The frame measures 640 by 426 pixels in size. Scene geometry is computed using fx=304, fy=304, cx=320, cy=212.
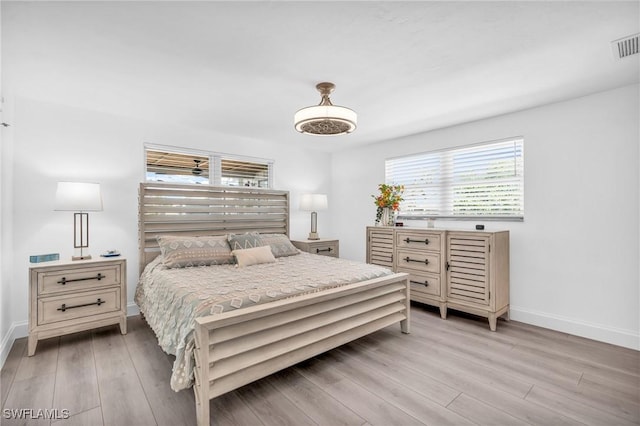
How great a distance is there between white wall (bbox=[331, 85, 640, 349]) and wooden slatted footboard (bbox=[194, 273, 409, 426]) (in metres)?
1.72

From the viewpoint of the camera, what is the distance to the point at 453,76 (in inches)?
101

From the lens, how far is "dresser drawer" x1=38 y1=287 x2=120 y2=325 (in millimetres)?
2666

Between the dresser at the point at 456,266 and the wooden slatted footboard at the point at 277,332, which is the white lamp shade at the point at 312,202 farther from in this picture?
the wooden slatted footboard at the point at 277,332

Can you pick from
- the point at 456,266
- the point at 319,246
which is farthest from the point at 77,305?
the point at 456,266

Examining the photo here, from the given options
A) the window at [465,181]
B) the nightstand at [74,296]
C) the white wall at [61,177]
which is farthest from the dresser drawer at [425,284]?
the white wall at [61,177]

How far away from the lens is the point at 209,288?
91.1 inches

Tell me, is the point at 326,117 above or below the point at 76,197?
above

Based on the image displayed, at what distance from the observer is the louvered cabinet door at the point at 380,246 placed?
13.5 ft

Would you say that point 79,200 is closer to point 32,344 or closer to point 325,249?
point 32,344

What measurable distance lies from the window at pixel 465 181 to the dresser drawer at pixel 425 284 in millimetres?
922

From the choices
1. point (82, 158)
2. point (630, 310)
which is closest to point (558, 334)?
point (630, 310)

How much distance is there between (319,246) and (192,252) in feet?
6.58

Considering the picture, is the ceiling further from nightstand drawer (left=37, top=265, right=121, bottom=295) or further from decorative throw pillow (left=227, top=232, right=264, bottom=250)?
nightstand drawer (left=37, top=265, right=121, bottom=295)

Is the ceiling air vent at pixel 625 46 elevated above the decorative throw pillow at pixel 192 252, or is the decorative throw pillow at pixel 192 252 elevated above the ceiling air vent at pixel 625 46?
the ceiling air vent at pixel 625 46
